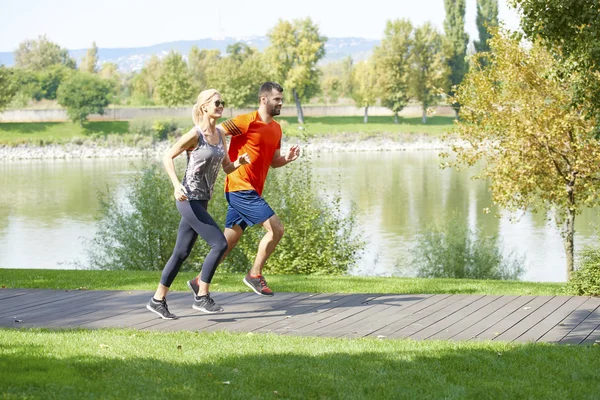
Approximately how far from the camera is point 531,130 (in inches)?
645

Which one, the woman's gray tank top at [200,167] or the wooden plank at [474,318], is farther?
the woman's gray tank top at [200,167]

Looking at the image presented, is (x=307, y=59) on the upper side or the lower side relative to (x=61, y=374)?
upper

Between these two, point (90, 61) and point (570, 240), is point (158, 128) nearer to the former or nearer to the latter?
point (570, 240)

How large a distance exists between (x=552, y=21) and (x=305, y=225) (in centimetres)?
627

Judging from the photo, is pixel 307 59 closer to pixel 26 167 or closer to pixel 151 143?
pixel 151 143

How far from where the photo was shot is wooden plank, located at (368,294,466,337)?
722 centimetres

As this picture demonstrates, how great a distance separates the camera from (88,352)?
6043 mm

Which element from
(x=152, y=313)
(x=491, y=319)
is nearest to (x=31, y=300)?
(x=152, y=313)

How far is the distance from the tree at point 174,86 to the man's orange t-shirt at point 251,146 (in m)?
77.1

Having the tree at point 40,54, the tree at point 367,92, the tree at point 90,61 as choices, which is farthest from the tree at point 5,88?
the tree at point 90,61

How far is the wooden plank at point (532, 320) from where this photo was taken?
6.91 m

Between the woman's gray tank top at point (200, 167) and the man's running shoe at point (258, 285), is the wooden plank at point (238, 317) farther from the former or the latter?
the woman's gray tank top at point (200, 167)

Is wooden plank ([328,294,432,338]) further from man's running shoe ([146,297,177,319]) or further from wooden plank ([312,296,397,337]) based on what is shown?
man's running shoe ([146,297,177,319])

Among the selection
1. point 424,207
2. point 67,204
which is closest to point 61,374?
point 424,207
